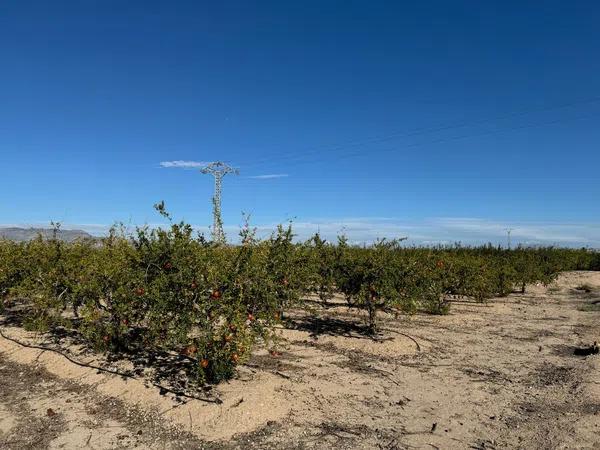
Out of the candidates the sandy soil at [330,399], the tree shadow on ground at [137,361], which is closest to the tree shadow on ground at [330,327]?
the sandy soil at [330,399]

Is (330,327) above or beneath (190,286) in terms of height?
beneath

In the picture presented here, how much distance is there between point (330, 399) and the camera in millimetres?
6207

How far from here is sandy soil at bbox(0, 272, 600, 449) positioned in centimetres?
514

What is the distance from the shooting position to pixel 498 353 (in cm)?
892

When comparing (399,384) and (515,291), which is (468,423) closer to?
(399,384)

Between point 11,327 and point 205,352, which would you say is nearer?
point 205,352

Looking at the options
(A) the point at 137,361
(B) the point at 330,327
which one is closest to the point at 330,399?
(A) the point at 137,361

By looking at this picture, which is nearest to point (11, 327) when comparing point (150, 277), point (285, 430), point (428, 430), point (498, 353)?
point (150, 277)

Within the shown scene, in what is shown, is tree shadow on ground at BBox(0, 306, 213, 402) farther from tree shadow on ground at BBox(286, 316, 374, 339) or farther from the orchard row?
tree shadow on ground at BBox(286, 316, 374, 339)

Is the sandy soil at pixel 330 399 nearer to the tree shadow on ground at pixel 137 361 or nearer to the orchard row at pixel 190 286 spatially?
the tree shadow on ground at pixel 137 361

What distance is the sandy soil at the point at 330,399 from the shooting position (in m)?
5.14

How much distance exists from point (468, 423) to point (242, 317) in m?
2.94

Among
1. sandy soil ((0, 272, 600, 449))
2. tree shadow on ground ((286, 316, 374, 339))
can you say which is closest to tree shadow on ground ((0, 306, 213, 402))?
sandy soil ((0, 272, 600, 449))

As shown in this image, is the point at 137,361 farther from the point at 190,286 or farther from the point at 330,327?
the point at 330,327
